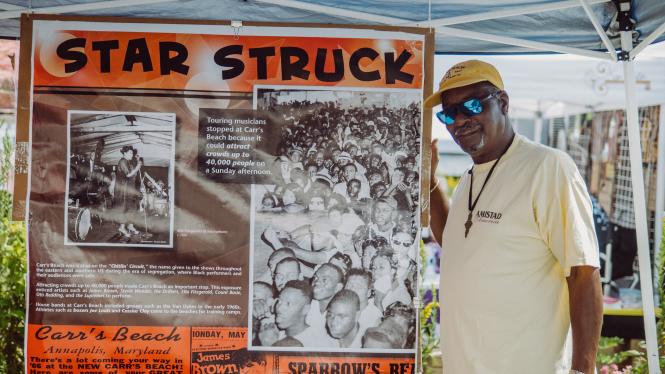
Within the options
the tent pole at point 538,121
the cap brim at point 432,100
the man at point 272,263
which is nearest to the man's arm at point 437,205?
the cap brim at point 432,100

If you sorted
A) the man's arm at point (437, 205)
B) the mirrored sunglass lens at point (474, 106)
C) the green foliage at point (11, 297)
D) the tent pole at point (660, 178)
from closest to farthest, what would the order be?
the mirrored sunglass lens at point (474, 106)
the man's arm at point (437, 205)
the green foliage at point (11, 297)
the tent pole at point (660, 178)

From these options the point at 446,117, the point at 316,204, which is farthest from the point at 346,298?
the point at 446,117

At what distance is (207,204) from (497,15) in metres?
1.51

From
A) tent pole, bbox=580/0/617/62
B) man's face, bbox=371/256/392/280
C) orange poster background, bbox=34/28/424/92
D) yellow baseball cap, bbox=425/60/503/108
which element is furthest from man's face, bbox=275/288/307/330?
tent pole, bbox=580/0/617/62

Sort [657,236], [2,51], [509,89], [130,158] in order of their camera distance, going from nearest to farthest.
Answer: [130,158], [2,51], [509,89], [657,236]

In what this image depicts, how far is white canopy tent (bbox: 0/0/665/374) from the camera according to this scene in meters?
2.79

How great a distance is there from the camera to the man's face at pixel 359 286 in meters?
2.79

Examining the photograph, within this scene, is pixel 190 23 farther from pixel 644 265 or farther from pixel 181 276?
pixel 644 265

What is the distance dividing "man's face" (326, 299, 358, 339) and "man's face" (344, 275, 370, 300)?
6 centimetres

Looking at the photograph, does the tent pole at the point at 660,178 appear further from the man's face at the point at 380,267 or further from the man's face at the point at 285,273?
the man's face at the point at 285,273

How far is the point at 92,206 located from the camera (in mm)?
2762

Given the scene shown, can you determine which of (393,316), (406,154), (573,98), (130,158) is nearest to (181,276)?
(130,158)

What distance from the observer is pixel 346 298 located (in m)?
2.79

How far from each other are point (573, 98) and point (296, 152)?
181 inches
